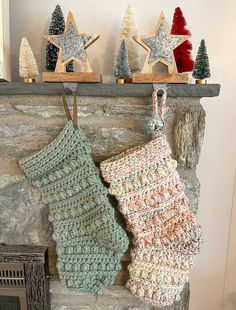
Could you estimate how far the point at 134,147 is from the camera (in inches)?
36.2

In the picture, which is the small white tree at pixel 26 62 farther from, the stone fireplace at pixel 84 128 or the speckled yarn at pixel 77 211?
the speckled yarn at pixel 77 211

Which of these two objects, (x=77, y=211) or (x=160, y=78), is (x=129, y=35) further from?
(x=77, y=211)

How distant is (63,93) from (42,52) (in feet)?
0.83

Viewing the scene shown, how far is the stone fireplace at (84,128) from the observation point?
86 centimetres

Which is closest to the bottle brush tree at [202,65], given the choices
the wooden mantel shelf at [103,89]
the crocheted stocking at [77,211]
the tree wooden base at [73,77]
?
the wooden mantel shelf at [103,89]

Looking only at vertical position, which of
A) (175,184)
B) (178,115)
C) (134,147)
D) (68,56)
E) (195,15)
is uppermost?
(195,15)

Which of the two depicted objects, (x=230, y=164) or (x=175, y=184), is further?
(x=230, y=164)

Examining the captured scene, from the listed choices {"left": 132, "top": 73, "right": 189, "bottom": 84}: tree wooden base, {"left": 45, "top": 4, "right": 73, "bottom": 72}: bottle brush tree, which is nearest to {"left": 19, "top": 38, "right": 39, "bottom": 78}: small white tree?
{"left": 45, "top": 4, "right": 73, "bottom": 72}: bottle brush tree

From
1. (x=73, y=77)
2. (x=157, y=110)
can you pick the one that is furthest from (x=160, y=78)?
(x=73, y=77)

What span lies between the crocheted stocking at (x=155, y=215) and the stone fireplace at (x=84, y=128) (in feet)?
0.19

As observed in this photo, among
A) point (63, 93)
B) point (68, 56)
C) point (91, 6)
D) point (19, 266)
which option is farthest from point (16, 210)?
point (91, 6)

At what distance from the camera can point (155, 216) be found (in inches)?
35.8

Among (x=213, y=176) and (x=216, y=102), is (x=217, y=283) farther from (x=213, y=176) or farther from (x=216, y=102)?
(x=216, y=102)

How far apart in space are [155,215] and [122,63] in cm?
49
